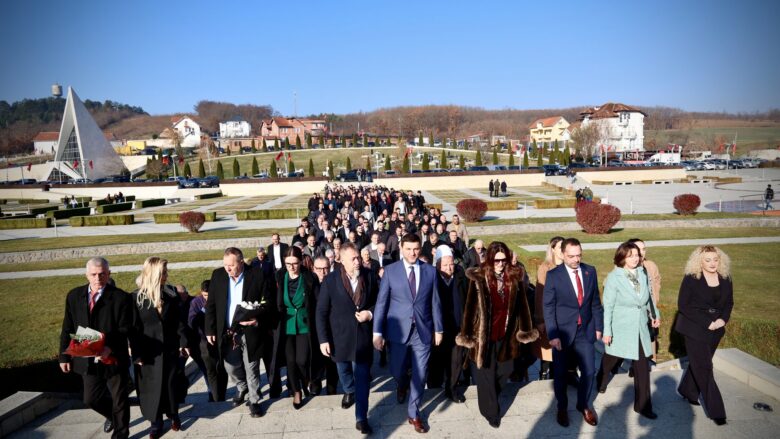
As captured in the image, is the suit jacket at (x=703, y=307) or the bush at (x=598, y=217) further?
the bush at (x=598, y=217)

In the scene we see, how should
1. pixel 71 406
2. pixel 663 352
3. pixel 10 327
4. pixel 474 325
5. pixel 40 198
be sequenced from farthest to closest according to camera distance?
pixel 40 198, pixel 10 327, pixel 663 352, pixel 71 406, pixel 474 325

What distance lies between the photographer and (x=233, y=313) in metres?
4.71

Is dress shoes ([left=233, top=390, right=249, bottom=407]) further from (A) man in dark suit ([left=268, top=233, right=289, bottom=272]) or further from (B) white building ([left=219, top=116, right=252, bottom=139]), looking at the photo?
(B) white building ([left=219, top=116, right=252, bottom=139])

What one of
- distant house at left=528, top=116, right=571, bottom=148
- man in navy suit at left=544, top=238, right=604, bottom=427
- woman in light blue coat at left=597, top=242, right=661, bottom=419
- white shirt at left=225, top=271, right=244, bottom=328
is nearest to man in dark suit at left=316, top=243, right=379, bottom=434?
white shirt at left=225, top=271, right=244, bottom=328

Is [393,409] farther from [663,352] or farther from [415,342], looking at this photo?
[663,352]

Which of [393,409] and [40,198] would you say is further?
[40,198]

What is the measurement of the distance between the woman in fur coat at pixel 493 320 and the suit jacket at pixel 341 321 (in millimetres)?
912

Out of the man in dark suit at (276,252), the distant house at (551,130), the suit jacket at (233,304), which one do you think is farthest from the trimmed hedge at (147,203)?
the distant house at (551,130)

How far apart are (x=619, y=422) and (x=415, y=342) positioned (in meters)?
2.02

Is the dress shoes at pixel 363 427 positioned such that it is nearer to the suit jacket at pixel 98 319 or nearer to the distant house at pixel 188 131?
the suit jacket at pixel 98 319

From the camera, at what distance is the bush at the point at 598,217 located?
663 inches

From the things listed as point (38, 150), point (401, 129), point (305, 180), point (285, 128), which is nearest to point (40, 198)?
point (305, 180)

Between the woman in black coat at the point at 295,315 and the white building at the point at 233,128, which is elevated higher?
the white building at the point at 233,128

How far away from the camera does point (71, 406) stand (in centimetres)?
496
